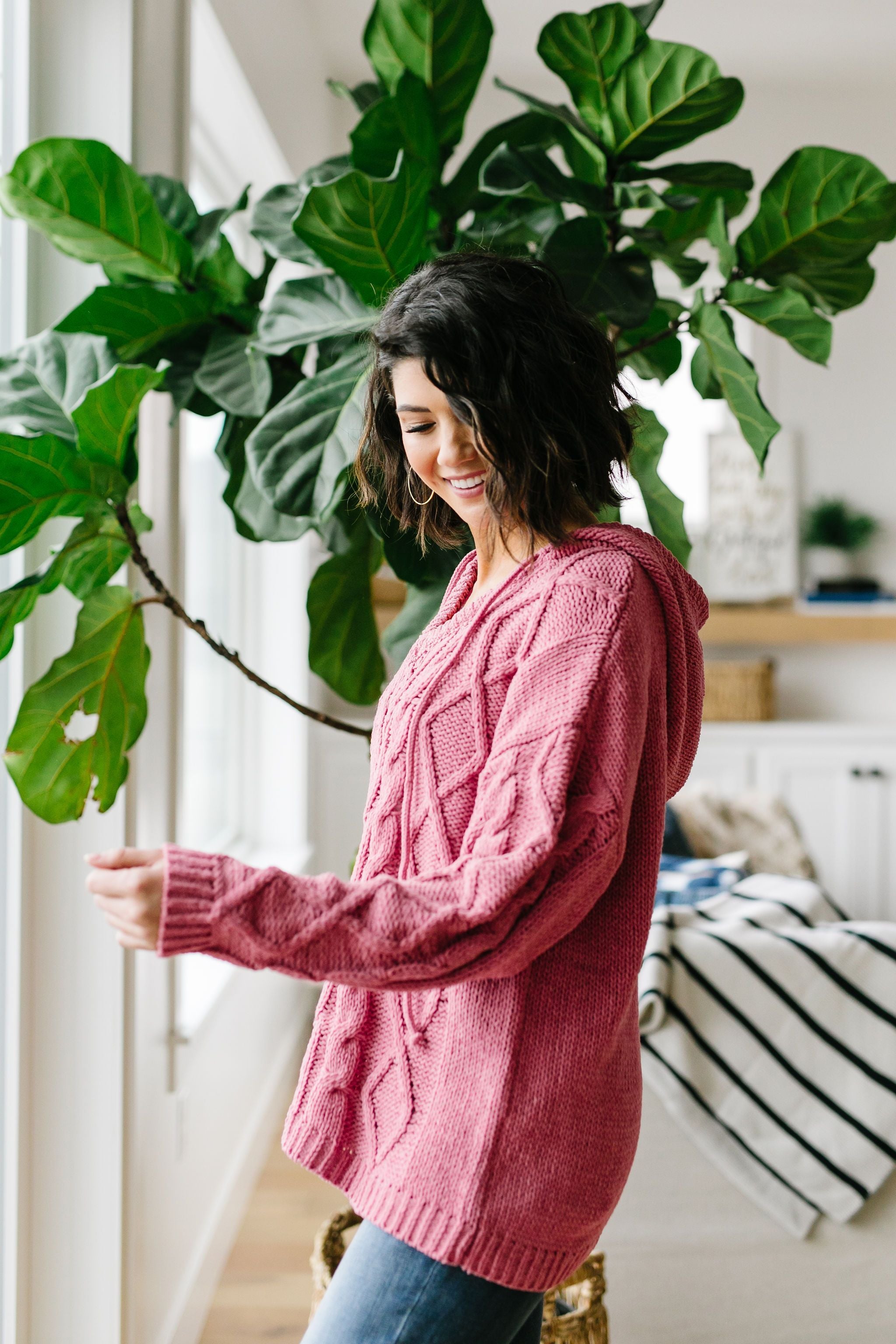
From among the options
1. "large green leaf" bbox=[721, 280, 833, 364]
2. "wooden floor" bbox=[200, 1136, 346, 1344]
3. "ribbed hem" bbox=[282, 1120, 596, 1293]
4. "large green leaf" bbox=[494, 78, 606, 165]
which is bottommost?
"wooden floor" bbox=[200, 1136, 346, 1344]

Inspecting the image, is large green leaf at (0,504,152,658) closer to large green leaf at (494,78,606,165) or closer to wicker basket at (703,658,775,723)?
large green leaf at (494,78,606,165)

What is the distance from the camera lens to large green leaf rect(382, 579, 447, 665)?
54.7 inches

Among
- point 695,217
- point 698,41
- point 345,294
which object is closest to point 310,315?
point 345,294

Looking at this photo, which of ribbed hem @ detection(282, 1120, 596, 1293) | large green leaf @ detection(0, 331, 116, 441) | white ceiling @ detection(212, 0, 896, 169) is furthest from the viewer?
white ceiling @ detection(212, 0, 896, 169)

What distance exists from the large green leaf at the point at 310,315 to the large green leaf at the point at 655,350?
37cm

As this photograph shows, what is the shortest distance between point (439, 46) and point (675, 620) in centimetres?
83

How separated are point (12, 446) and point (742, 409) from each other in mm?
769

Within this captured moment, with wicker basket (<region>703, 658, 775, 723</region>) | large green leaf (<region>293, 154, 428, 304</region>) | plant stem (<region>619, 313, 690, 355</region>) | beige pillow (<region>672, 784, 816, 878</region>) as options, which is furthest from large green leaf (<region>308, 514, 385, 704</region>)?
wicker basket (<region>703, 658, 775, 723</region>)

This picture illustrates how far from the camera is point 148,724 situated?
1650 mm

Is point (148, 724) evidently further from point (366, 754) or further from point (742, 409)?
point (366, 754)

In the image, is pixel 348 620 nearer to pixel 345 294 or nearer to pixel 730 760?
pixel 345 294

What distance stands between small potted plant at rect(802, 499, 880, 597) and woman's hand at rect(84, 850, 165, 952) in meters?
3.70

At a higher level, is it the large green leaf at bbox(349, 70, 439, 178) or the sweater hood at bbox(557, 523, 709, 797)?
the large green leaf at bbox(349, 70, 439, 178)

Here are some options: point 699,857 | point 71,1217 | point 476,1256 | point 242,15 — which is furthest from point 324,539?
point 699,857
